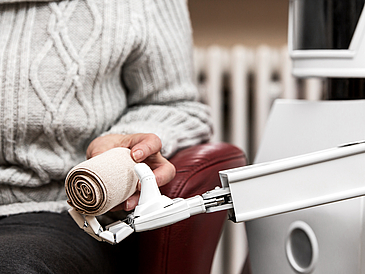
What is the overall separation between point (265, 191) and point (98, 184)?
6.2 inches

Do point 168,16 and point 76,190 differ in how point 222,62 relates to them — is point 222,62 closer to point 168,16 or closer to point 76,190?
point 168,16

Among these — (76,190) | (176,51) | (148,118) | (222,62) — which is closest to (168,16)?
(176,51)

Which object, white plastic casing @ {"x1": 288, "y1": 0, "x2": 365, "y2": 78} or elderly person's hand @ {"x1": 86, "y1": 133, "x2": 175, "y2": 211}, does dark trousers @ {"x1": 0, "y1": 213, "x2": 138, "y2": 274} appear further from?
white plastic casing @ {"x1": 288, "y1": 0, "x2": 365, "y2": 78}

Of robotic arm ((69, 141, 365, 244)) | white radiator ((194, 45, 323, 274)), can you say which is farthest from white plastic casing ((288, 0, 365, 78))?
white radiator ((194, 45, 323, 274))

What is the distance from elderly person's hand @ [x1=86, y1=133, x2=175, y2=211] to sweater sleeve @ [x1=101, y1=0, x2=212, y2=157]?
7cm

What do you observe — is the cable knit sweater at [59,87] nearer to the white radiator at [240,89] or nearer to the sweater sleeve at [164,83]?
the sweater sleeve at [164,83]

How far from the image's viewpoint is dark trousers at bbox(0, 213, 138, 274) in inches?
16.1

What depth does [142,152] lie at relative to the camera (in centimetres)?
42

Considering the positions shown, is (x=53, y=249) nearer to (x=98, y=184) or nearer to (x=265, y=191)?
(x=98, y=184)

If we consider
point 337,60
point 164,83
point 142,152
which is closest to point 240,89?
point 164,83

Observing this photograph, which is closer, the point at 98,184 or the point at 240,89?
the point at 98,184

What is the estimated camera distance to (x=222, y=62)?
1.38 meters

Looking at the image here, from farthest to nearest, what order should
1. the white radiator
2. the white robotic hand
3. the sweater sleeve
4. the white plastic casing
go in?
the white radiator, the sweater sleeve, the white plastic casing, the white robotic hand

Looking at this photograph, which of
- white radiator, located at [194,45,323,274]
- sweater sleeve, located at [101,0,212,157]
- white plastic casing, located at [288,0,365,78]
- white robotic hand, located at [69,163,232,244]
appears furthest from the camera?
white radiator, located at [194,45,323,274]
